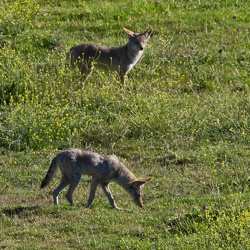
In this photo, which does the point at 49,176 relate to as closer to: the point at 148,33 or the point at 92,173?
the point at 92,173

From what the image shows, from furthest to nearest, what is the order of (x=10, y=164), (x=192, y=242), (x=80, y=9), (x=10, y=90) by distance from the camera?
(x=80, y=9)
(x=10, y=90)
(x=10, y=164)
(x=192, y=242)

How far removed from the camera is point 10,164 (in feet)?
43.3

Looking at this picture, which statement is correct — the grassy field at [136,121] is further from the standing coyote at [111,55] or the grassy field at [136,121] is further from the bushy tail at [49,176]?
the bushy tail at [49,176]

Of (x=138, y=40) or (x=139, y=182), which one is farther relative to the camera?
(x=138, y=40)

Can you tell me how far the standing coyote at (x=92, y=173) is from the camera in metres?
11.5

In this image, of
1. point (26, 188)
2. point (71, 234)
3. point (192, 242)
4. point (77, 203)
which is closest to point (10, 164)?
point (26, 188)

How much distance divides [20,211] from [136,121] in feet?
11.9

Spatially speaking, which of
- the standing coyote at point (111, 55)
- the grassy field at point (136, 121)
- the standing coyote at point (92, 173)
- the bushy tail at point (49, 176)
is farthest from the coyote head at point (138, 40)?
the bushy tail at point (49, 176)

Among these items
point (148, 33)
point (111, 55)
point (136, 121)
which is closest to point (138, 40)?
point (148, 33)

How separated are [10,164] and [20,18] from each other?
229 inches

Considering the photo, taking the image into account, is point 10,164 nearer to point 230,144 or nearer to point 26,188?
point 26,188

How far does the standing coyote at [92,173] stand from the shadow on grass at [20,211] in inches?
13.3

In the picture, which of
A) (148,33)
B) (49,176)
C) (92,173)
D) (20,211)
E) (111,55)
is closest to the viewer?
(20,211)

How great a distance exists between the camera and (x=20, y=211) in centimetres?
1134
